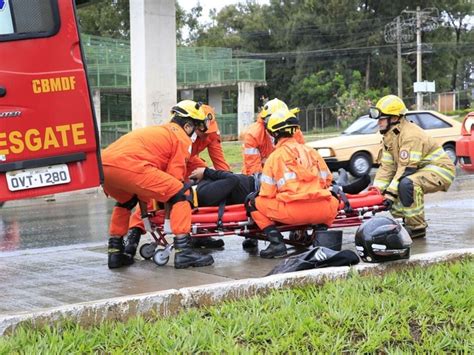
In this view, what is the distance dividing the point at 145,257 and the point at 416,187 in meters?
2.89

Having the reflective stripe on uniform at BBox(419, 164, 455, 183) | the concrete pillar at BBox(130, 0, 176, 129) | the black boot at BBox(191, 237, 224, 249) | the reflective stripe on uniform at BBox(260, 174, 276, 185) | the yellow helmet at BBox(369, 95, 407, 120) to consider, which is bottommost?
the black boot at BBox(191, 237, 224, 249)

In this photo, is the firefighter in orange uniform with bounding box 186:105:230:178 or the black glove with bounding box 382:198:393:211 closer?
the firefighter in orange uniform with bounding box 186:105:230:178

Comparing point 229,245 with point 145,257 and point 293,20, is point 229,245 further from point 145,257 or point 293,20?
point 293,20

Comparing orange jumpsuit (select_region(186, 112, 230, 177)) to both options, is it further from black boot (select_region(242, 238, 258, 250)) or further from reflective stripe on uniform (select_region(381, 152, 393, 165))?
reflective stripe on uniform (select_region(381, 152, 393, 165))

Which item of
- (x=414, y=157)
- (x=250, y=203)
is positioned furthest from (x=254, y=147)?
(x=414, y=157)

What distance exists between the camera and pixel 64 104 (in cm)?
539

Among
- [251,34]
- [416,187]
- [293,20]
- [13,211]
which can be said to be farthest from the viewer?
[251,34]

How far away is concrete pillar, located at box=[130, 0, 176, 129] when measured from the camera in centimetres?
1820

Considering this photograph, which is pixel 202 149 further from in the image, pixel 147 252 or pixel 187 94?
pixel 187 94

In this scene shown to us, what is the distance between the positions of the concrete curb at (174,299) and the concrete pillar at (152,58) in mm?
14145

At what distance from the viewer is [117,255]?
21.5 feet

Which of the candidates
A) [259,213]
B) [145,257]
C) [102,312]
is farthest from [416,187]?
[102,312]

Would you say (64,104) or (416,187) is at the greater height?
(64,104)

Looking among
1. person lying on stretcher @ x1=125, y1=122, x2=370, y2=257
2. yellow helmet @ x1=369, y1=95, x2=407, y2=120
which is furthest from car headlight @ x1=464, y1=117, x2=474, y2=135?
person lying on stretcher @ x1=125, y1=122, x2=370, y2=257
